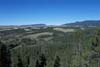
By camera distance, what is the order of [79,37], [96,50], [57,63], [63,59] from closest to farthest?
1. [96,50]
2. [79,37]
3. [57,63]
4. [63,59]

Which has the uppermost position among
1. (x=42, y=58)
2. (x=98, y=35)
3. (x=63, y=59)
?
(x=98, y=35)

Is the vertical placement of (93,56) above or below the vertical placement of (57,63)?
above

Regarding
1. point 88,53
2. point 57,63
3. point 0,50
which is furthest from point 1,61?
point 57,63

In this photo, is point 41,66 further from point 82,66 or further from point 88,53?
point 88,53

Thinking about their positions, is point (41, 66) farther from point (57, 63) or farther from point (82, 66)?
point (82, 66)

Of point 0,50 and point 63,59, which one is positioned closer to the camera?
point 0,50

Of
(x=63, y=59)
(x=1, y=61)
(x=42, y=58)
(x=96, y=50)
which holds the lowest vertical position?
(x=63, y=59)

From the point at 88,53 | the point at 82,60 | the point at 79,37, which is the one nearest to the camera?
the point at 88,53

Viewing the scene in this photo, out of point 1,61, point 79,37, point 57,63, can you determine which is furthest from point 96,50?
point 57,63

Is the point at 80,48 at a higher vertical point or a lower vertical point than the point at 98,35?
lower

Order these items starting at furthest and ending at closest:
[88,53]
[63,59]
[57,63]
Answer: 1. [63,59]
2. [57,63]
3. [88,53]
